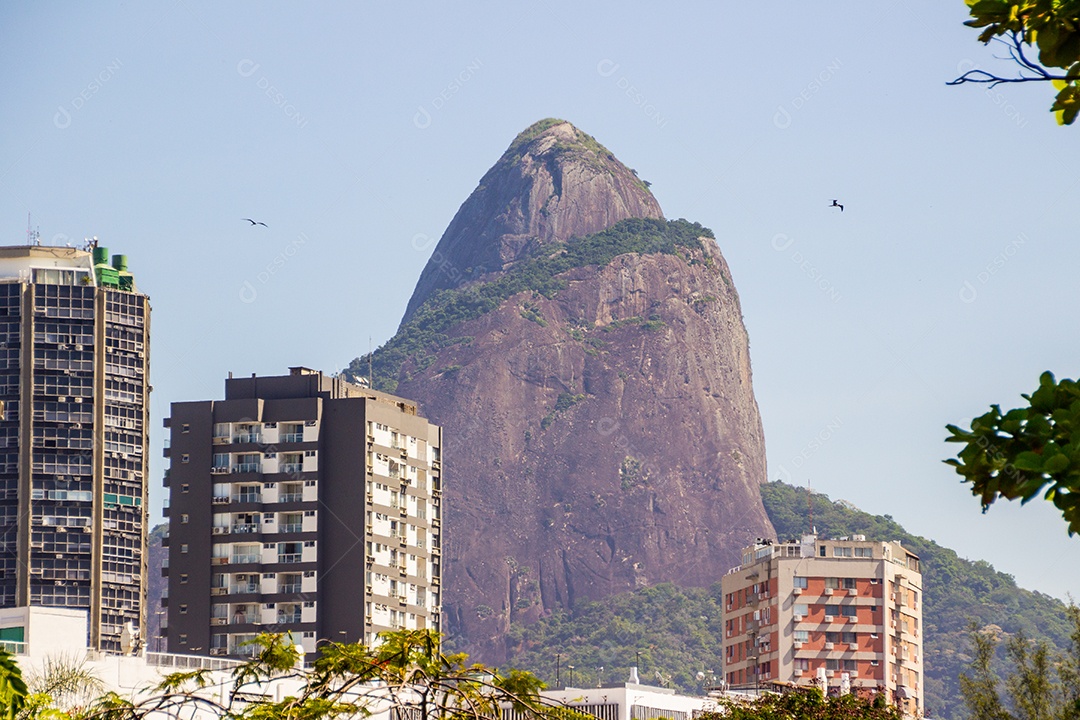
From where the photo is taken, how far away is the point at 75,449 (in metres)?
168

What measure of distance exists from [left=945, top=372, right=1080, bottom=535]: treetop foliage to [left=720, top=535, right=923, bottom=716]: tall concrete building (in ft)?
487

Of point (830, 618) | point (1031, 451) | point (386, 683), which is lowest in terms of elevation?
point (830, 618)

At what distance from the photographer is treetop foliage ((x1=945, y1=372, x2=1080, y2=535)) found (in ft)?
34.3

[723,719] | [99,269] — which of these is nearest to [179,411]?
[99,269]

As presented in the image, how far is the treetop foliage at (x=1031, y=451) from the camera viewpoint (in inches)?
412

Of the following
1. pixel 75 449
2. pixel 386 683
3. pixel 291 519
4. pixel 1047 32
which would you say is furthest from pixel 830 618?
pixel 1047 32

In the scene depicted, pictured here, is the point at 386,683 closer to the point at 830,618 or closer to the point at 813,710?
the point at 813,710

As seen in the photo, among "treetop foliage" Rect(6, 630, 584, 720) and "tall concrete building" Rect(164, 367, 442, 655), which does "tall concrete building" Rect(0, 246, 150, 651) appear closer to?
"tall concrete building" Rect(164, 367, 442, 655)

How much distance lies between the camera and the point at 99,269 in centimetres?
18438

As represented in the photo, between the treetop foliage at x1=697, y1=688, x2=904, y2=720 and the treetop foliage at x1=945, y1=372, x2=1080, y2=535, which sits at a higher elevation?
the treetop foliage at x1=945, y1=372, x2=1080, y2=535

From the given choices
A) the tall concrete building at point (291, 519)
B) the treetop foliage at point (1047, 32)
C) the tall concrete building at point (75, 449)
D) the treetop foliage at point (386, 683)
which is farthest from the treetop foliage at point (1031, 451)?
the tall concrete building at point (75, 449)

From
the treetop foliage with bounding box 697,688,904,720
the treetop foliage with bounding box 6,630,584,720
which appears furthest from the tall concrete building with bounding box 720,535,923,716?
the treetop foliage with bounding box 6,630,584,720

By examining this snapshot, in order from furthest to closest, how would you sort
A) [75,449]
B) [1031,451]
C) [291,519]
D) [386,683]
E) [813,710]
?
[75,449] → [291,519] → [813,710] → [386,683] → [1031,451]

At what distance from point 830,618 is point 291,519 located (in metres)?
48.5
